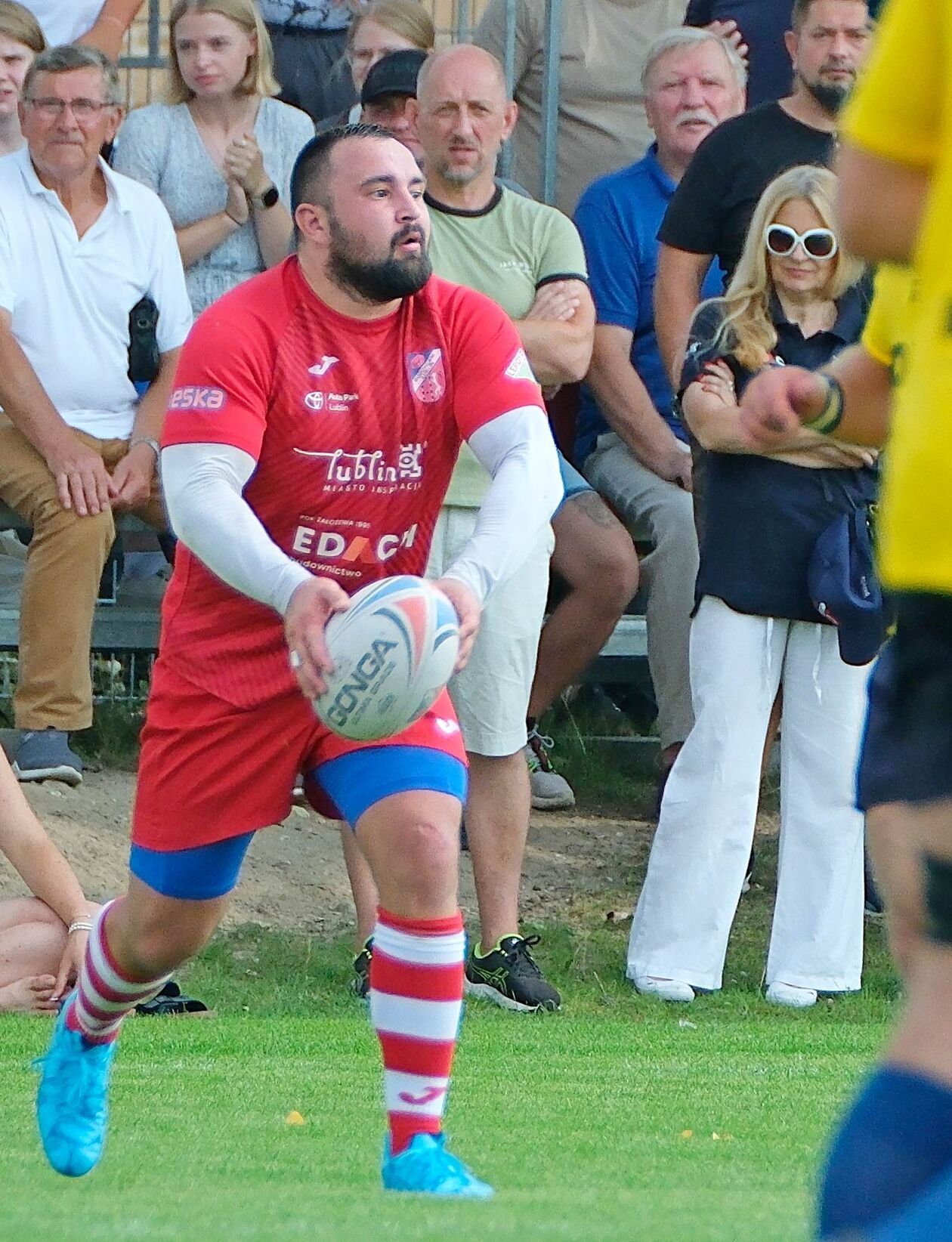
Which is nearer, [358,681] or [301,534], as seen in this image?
[358,681]

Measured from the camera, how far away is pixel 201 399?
5027 mm

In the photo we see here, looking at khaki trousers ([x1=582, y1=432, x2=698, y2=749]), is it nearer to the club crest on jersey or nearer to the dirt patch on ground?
the dirt patch on ground

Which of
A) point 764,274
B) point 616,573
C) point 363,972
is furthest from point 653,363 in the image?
point 363,972

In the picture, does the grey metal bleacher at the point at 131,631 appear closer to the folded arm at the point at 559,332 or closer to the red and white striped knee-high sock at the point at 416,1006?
the folded arm at the point at 559,332

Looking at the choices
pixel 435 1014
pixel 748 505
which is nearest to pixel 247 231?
pixel 748 505

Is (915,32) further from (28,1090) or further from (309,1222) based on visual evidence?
(28,1090)

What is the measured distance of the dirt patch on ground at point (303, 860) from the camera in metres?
9.34

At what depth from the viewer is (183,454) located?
504 cm

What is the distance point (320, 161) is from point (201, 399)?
2.78 feet

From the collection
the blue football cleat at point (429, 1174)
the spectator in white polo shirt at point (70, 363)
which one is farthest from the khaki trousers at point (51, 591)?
the blue football cleat at point (429, 1174)

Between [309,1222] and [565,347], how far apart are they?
17.0 ft

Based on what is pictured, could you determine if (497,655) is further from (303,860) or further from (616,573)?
(303,860)

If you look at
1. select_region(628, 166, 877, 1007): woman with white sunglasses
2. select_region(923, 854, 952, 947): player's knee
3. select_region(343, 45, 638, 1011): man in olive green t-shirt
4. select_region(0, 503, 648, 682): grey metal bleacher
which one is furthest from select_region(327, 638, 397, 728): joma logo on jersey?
select_region(0, 503, 648, 682): grey metal bleacher

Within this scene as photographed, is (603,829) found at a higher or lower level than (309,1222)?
lower
